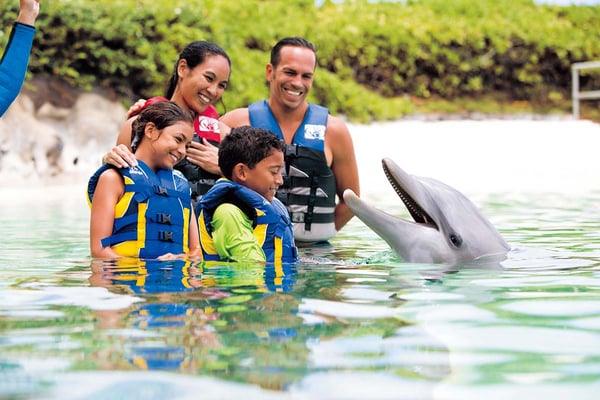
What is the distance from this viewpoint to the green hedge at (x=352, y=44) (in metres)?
14.2

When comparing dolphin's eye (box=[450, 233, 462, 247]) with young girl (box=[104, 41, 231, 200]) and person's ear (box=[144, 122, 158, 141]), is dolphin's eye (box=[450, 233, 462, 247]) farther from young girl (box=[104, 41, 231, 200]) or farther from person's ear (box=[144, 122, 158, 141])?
person's ear (box=[144, 122, 158, 141])

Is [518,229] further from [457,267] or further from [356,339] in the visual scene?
[356,339]

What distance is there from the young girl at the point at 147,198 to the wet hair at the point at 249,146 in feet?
0.88

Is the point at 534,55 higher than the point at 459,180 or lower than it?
higher

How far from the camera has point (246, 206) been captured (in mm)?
4961

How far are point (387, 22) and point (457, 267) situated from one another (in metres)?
16.3

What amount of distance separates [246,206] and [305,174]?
1569mm

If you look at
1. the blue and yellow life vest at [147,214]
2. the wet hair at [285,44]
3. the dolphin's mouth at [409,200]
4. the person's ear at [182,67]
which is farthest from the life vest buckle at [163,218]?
the wet hair at [285,44]

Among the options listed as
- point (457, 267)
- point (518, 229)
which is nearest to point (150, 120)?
point (457, 267)

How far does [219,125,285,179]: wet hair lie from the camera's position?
491 cm

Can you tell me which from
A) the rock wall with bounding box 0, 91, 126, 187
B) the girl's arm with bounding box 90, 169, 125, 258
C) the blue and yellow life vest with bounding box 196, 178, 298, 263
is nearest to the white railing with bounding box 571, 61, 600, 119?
the rock wall with bounding box 0, 91, 126, 187

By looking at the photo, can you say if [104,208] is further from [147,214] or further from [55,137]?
[55,137]

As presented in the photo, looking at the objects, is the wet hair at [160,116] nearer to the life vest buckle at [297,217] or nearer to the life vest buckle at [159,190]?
the life vest buckle at [159,190]

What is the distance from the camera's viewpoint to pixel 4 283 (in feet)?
14.0
